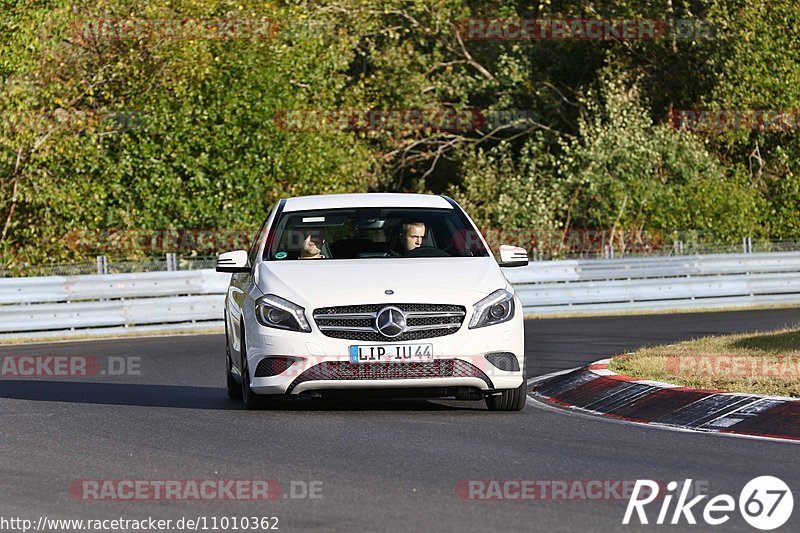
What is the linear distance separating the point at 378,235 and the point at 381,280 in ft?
4.21

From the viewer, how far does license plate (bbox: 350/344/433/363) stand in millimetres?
11297

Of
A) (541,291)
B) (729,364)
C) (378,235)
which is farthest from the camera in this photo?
(541,291)

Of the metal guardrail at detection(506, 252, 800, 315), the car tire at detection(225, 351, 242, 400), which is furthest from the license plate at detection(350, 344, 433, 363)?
the metal guardrail at detection(506, 252, 800, 315)

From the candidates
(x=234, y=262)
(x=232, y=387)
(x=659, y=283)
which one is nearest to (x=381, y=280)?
(x=234, y=262)

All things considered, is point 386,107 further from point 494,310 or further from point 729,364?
point 494,310

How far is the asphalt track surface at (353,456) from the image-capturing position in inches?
295

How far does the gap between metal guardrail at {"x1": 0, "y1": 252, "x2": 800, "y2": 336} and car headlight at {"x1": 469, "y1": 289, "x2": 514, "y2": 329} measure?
14.6 metres

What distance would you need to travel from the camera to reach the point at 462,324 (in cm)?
1142

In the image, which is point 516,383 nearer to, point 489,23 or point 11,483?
point 11,483

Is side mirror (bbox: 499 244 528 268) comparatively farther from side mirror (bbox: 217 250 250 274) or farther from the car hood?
side mirror (bbox: 217 250 250 274)

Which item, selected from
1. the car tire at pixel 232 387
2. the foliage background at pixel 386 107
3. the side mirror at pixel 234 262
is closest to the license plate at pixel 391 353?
the side mirror at pixel 234 262

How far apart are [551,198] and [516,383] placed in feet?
84.4

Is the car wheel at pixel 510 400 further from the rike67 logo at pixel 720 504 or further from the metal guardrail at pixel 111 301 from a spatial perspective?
the metal guardrail at pixel 111 301

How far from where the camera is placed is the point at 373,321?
1134 centimetres
